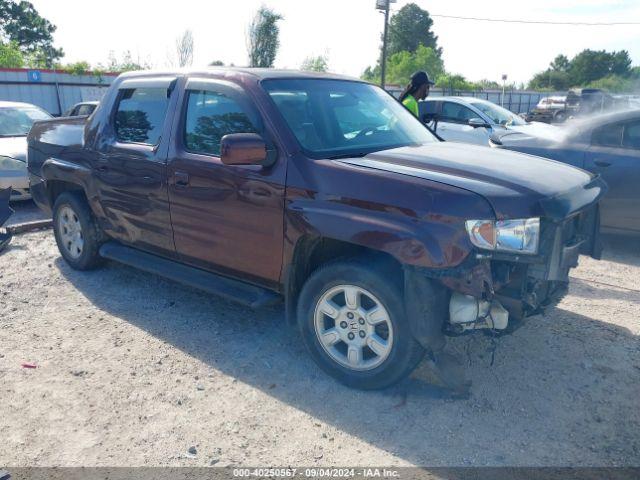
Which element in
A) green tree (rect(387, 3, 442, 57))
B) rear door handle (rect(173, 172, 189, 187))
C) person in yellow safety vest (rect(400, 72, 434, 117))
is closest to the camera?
rear door handle (rect(173, 172, 189, 187))

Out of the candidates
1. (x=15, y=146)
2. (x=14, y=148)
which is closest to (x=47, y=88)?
(x=15, y=146)

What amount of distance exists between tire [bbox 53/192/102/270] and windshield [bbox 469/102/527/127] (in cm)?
923

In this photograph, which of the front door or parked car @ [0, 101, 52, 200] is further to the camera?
parked car @ [0, 101, 52, 200]

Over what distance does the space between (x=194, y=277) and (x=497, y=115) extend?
1013 centimetres

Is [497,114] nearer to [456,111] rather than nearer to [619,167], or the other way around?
[456,111]

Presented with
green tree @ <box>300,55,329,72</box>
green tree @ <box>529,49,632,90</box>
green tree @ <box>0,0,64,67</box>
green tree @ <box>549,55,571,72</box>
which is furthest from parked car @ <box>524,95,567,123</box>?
green tree @ <box>549,55,571,72</box>

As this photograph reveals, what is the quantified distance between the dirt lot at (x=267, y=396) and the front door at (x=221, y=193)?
2.08 feet

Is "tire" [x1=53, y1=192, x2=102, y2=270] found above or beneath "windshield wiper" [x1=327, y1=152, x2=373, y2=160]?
beneath

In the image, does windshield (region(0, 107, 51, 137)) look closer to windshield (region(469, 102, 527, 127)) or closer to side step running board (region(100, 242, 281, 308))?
side step running board (region(100, 242, 281, 308))

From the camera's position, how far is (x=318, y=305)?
3.58 m

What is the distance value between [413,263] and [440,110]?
10.2 meters

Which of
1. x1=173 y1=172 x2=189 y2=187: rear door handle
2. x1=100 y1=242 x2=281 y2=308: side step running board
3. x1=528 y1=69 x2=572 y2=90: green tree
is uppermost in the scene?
x1=528 y1=69 x2=572 y2=90: green tree

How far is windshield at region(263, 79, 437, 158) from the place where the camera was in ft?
12.5

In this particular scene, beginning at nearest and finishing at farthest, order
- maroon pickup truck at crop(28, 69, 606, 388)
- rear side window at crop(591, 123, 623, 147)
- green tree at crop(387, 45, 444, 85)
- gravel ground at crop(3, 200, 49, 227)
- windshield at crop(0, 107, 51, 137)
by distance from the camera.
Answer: maroon pickup truck at crop(28, 69, 606, 388), rear side window at crop(591, 123, 623, 147), gravel ground at crop(3, 200, 49, 227), windshield at crop(0, 107, 51, 137), green tree at crop(387, 45, 444, 85)
